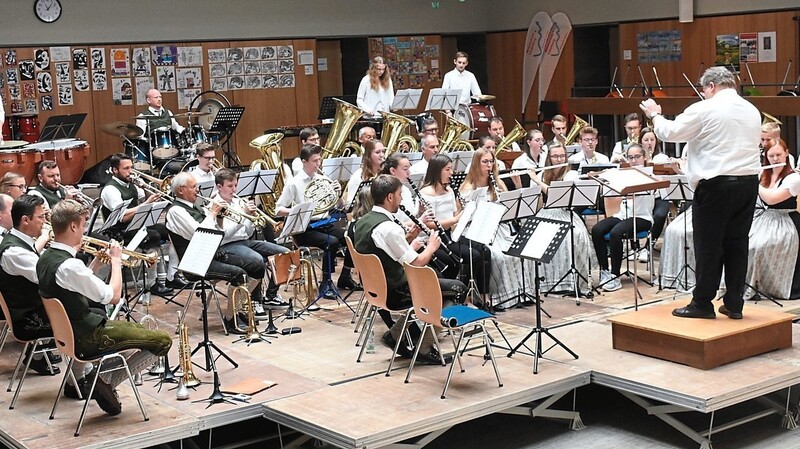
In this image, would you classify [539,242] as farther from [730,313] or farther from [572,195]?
[572,195]

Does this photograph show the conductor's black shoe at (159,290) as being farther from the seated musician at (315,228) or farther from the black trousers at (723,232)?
the black trousers at (723,232)

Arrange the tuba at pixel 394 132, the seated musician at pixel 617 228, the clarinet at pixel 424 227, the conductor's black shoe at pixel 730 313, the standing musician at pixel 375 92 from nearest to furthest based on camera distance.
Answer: the conductor's black shoe at pixel 730 313 < the clarinet at pixel 424 227 < the seated musician at pixel 617 228 < the tuba at pixel 394 132 < the standing musician at pixel 375 92

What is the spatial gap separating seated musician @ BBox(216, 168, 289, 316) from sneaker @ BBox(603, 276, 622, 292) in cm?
278

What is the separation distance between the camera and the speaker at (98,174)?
47.3ft

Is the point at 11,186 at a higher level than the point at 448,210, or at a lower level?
higher

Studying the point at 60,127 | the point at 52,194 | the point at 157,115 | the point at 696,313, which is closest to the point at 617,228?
the point at 696,313

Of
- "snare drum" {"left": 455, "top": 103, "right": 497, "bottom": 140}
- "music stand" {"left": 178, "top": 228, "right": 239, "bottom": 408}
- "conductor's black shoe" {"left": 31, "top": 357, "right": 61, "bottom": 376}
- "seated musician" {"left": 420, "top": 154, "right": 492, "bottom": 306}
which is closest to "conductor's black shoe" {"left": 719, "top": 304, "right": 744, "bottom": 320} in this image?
"seated musician" {"left": 420, "top": 154, "right": 492, "bottom": 306}

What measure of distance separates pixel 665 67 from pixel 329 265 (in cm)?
932

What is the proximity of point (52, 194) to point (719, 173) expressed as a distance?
533 cm

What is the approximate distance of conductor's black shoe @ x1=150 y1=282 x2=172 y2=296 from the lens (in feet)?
32.6

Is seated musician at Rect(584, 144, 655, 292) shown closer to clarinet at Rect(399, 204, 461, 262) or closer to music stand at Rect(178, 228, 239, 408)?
clarinet at Rect(399, 204, 461, 262)

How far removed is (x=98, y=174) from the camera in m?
14.6

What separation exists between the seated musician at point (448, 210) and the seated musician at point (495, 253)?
0.26ft

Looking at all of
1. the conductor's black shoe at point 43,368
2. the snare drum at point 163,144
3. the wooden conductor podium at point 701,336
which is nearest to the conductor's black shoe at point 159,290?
the conductor's black shoe at point 43,368
